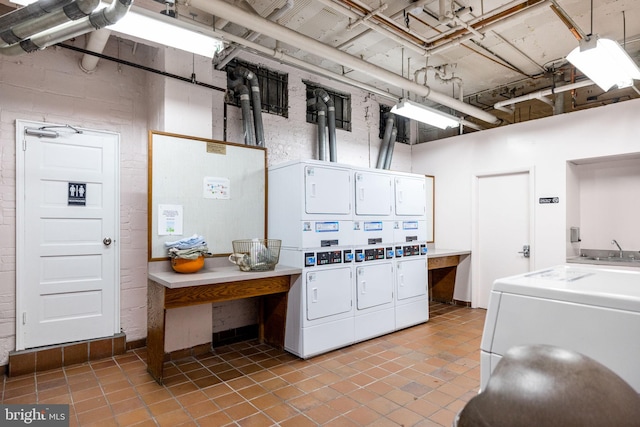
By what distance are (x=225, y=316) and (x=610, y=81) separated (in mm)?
4692

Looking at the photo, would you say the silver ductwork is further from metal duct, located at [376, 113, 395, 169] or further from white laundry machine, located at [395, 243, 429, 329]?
white laundry machine, located at [395, 243, 429, 329]

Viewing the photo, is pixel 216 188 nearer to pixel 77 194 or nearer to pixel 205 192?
pixel 205 192

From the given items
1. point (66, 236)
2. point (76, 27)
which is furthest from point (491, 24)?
point (66, 236)

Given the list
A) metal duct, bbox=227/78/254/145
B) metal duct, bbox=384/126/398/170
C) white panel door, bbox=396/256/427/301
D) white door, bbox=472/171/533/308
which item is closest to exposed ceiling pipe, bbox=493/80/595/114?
white door, bbox=472/171/533/308

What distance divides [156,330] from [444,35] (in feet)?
13.0

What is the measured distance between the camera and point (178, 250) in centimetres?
330

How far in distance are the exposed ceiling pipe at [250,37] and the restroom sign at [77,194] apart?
1.95m

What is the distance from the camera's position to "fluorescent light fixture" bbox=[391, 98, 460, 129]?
14.4ft

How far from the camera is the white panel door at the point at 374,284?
419 centimetres

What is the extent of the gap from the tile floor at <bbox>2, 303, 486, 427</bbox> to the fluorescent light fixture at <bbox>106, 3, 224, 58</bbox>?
2827mm

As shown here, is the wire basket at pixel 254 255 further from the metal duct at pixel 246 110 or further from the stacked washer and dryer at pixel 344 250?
the metal duct at pixel 246 110

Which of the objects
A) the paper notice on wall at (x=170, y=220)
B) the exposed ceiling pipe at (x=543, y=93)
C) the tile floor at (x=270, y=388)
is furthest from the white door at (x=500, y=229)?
the paper notice on wall at (x=170, y=220)

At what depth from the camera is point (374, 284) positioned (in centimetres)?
435

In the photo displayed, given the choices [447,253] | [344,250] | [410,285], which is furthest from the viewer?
[447,253]
